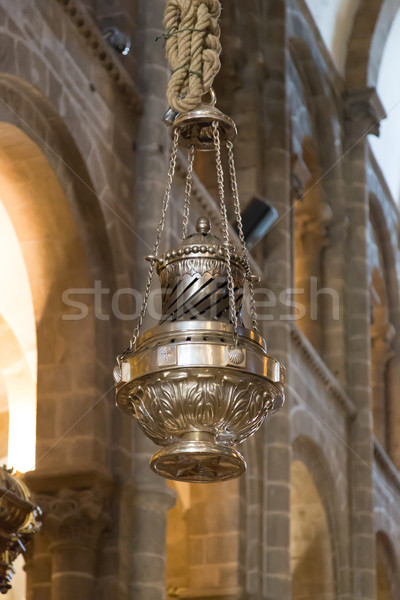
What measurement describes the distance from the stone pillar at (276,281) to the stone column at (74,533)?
230cm

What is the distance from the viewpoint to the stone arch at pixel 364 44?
13961 millimetres

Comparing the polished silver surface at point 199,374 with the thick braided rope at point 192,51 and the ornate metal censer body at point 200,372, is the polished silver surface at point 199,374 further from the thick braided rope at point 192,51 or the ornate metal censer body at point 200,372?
the thick braided rope at point 192,51

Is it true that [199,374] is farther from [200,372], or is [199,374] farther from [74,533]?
[74,533]

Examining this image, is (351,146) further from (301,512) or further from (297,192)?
(301,512)

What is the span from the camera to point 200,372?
3180mm

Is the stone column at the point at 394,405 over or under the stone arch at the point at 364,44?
under

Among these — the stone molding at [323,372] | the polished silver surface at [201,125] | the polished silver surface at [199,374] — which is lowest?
the polished silver surface at [199,374]

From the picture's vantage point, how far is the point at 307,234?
12938mm

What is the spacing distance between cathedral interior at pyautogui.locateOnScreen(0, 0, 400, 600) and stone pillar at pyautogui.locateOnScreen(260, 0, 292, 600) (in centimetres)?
2

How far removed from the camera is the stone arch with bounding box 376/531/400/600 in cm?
1332

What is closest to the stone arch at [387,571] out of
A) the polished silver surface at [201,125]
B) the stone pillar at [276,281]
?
the stone pillar at [276,281]

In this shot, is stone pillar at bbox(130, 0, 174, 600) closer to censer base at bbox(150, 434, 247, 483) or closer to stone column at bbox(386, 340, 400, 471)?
censer base at bbox(150, 434, 247, 483)

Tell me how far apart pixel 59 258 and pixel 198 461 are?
13.4 ft

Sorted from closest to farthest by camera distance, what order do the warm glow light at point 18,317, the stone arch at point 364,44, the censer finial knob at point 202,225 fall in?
the censer finial knob at point 202,225 < the warm glow light at point 18,317 < the stone arch at point 364,44
